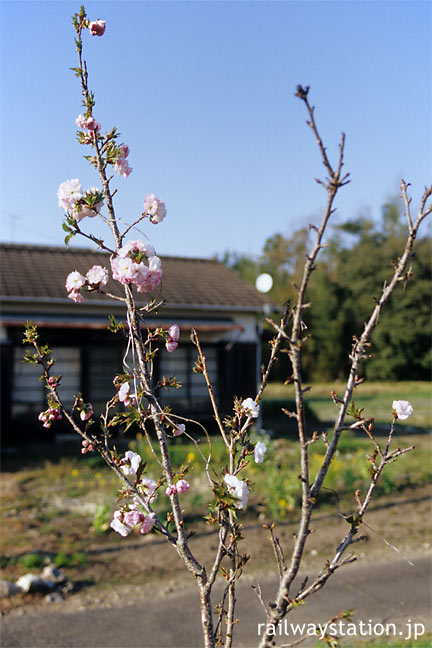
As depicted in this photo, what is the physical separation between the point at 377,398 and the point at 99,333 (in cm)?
1363

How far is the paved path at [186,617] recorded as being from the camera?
3.74 metres

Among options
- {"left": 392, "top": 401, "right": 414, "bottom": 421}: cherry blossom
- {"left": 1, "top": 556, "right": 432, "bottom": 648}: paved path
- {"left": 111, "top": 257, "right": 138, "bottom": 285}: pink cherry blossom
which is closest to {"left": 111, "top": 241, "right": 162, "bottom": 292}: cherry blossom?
{"left": 111, "top": 257, "right": 138, "bottom": 285}: pink cherry blossom

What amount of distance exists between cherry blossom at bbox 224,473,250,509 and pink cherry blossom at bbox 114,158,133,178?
1.15 metres

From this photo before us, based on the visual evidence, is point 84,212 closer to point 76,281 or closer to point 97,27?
point 76,281

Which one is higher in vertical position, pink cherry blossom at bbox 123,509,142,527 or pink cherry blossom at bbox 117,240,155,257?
pink cherry blossom at bbox 117,240,155,257

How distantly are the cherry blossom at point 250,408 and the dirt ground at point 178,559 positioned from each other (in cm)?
296

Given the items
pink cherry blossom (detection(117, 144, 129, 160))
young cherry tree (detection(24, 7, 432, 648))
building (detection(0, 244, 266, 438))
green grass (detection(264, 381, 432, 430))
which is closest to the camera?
young cherry tree (detection(24, 7, 432, 648))

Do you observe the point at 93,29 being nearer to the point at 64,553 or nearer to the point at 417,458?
the point at 64,553

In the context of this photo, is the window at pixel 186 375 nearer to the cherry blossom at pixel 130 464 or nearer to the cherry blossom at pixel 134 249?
the cherry blossom at pixel 130 464

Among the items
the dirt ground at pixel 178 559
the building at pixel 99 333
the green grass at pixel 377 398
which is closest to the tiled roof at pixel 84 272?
the building at pixel 99 333

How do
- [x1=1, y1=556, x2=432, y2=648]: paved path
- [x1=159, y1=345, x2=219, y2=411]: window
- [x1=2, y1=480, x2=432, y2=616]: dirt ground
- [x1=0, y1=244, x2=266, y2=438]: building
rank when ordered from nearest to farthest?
[x1=1, y1=556, x2=432, y2=648]: paved path → [x1=2, y1=480, x2=432, y2=616]: dirt ground → [x1=0, y1=244, x2=266, y2=438]: building → [x1=159, y1=345, x2=219, y2=411]: window

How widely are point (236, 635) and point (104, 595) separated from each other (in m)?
1.21

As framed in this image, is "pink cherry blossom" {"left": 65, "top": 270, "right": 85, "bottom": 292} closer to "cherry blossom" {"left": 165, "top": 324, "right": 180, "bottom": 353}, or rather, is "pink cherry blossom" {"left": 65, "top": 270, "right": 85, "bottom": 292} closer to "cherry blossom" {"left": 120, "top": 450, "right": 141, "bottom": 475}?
"cherry blossom" {"left": 165, "top": 324, "right": 180, "bottom": 353}

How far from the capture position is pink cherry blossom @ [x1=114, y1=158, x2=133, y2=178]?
2.05 metres
